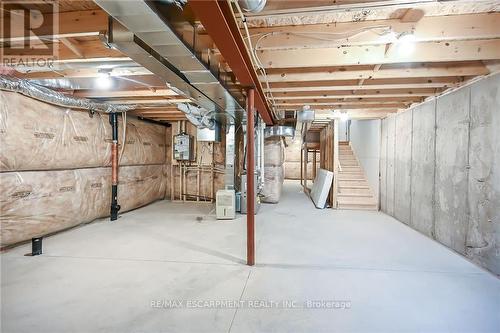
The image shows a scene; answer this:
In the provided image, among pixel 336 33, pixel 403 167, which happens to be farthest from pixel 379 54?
pixel 403 167

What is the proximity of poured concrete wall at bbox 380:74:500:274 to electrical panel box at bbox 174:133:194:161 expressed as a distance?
14.3 feet

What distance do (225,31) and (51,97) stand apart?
2993 millimetres

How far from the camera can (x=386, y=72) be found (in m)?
2.72

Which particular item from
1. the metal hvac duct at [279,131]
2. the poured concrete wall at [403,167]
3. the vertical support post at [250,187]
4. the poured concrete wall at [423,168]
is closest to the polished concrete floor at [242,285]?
the vertical support post at [250,187]

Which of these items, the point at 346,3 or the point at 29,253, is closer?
the point at 346,3

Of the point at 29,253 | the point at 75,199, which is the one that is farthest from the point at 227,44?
the point at 75,199

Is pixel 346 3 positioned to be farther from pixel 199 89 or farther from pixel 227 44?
pixel 199 89

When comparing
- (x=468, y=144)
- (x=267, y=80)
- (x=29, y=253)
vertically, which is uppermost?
(x=267, y=80)

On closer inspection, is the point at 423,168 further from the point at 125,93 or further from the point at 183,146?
the point at 183,146

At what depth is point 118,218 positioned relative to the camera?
4.51 m

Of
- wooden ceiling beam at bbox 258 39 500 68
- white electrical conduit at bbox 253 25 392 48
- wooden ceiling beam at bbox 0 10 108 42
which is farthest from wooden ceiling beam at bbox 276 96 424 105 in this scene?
wooden ceiling beam at bbox 0 10 108 42

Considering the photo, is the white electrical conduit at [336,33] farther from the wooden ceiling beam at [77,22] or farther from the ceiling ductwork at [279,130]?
the ceiling ductwork at [279,130]

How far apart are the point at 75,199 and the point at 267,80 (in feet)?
10.9

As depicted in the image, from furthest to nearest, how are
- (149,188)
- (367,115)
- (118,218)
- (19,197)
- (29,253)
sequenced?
1. (149,188)
2. (367,115)
3. (118,218)
4. (19,197)
5. (29,253)
